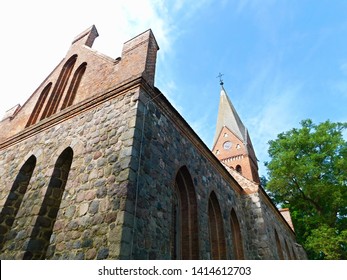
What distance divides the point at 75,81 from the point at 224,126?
18519 millimetres

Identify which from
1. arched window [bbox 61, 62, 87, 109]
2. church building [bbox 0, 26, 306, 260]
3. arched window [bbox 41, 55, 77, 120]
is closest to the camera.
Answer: church building [bbox 0, 26, 306, 260]

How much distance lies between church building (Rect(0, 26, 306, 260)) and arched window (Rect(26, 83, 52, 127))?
0.04 metres

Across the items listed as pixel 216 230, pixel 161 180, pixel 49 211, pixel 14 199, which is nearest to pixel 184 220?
pixel 161 180

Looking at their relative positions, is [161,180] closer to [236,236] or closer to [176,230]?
[176,230]

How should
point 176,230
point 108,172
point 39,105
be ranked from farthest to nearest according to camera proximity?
point 39,105
point 176,230
point 108,172

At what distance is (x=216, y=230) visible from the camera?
319 inches

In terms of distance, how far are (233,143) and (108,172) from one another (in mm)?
19380

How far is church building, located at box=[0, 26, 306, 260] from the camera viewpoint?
4.23 metres

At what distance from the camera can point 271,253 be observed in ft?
33.4

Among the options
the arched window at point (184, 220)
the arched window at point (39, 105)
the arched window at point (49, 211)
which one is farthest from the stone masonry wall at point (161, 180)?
the arched window at point (39, 105)

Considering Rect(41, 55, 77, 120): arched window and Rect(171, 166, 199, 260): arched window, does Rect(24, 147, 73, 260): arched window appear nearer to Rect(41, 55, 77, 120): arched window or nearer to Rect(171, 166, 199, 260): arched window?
Rect(171, 166, 199, 260): arched window

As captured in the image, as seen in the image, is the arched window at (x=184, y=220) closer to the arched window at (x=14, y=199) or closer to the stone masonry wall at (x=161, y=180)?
the stone masonry wall at (x=161, y=180)

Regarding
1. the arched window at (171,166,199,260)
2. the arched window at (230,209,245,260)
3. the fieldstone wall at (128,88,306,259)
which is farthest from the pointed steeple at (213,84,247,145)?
the arched window at (171,166,199,260)
